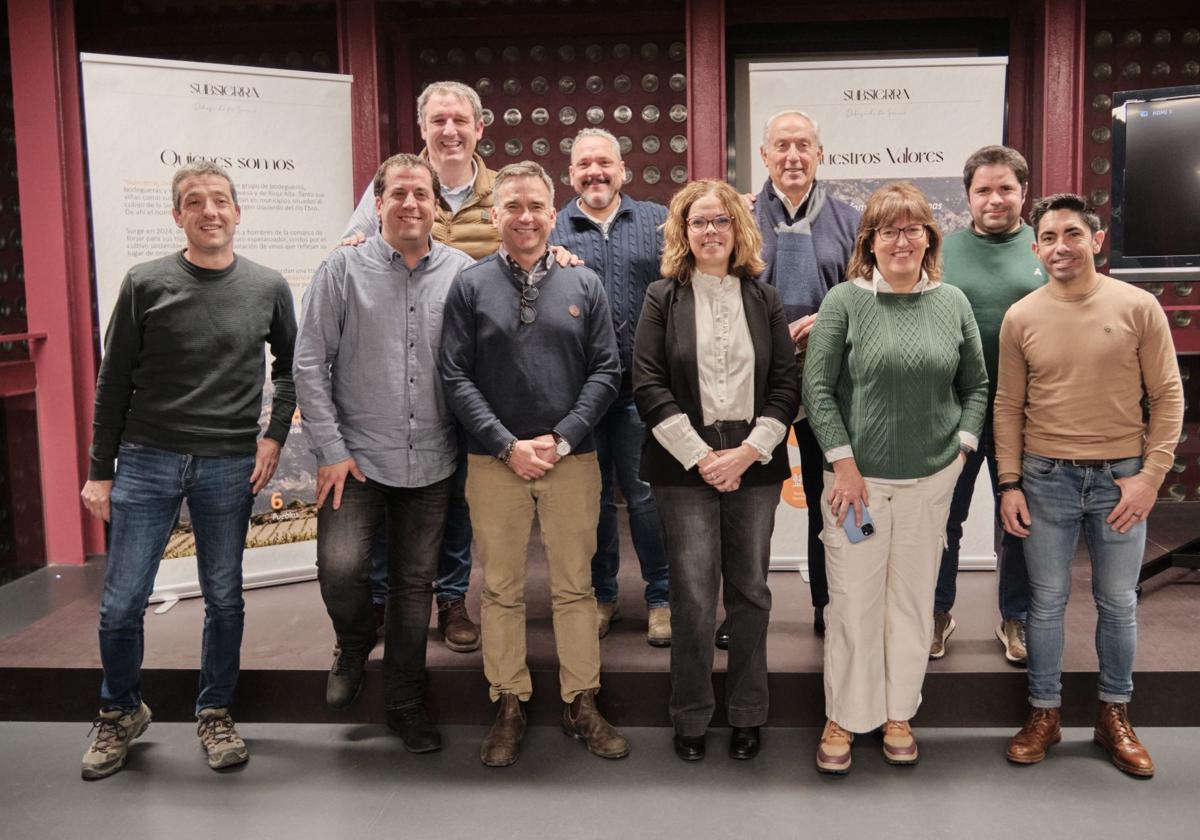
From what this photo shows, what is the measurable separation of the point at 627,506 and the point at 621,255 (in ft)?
2.69

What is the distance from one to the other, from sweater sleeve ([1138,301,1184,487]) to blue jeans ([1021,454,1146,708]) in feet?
0.17

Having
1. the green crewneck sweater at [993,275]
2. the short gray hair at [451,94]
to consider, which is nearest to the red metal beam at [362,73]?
the short gray hair at [451,94]

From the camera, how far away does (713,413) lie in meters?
2.55

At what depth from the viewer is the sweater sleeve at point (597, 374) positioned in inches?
102

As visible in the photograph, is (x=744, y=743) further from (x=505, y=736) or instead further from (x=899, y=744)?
(x=505, y=736)

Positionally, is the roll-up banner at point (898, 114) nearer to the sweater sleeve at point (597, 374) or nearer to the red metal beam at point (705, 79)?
the red metal beam at point (705, 79)

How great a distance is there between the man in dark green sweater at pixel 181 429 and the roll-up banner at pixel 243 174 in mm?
1128

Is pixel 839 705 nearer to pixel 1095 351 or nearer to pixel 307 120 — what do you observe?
pixel 1095 351

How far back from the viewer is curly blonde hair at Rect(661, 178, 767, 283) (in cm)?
254

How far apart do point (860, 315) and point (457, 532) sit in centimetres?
150

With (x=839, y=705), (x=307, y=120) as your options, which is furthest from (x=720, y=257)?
(x=307, y=120)

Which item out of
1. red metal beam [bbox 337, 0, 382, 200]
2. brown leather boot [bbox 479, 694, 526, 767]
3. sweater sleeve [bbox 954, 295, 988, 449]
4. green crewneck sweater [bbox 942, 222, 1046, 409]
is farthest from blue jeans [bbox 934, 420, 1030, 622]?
red metal beam [bbox 337, 0, 382, 200]

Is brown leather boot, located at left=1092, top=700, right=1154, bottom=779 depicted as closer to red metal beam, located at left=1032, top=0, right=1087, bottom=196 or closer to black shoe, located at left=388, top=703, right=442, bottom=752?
black shoe, located at left=388, top=703, right=442, bottom=752

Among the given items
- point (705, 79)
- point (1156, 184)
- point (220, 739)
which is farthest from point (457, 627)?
point (1156, 184)
